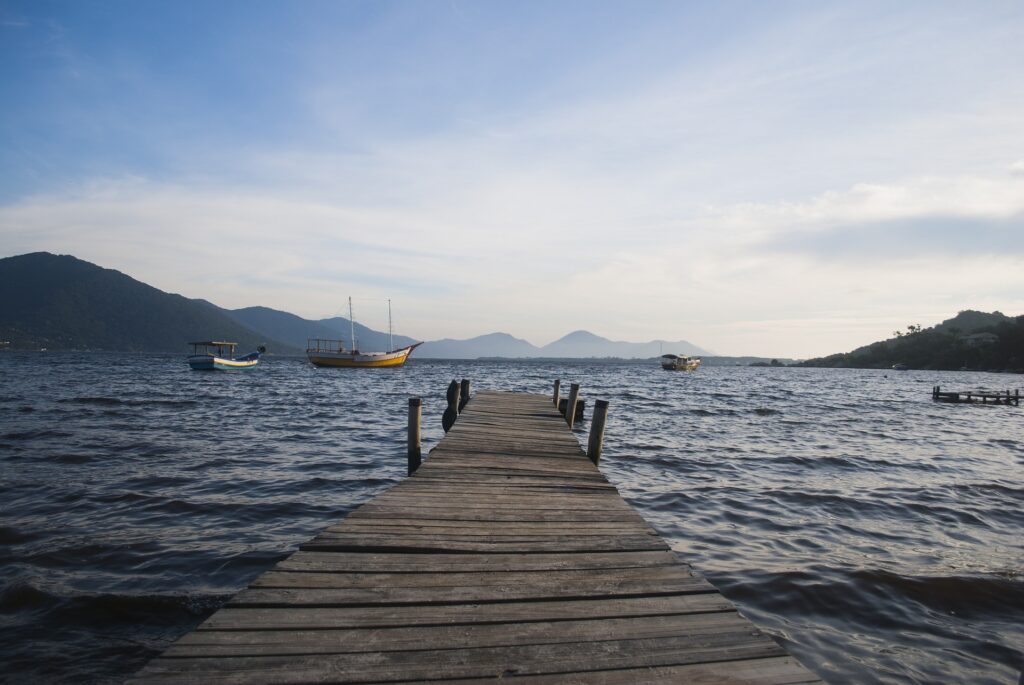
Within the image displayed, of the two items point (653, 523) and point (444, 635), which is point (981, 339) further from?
point (444, 635)

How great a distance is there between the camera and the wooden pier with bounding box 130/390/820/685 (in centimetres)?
243

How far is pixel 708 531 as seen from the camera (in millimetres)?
7680

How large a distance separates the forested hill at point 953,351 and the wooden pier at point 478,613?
5217 inches

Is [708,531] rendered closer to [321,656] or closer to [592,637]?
[592,637]

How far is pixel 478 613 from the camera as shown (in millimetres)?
2980

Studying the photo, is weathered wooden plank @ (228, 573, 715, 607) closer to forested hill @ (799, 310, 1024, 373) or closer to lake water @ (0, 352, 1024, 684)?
lake water @ (0, 352, 1024, 684)

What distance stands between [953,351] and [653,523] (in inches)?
5778

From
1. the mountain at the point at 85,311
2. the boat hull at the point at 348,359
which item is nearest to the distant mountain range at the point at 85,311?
the mountain at the point at 85,311

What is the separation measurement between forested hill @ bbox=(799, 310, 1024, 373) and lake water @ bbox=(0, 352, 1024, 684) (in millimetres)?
114260

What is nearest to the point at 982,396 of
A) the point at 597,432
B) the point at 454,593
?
the point at 597,432

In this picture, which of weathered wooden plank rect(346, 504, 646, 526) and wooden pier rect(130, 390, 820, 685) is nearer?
wooden pier rect(130, 390, 820, 685)

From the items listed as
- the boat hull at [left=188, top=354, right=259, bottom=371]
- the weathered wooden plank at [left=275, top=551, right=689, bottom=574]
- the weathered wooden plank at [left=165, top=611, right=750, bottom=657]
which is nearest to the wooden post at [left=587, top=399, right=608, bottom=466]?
the weathered wooden plank at [left=275, top=551, right=689, bottom=574]

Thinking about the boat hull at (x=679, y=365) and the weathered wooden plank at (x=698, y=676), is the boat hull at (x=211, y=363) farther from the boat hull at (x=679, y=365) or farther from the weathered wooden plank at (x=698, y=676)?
the boat hull at (x=679, y=365)

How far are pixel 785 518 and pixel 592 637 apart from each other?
7.01 m
